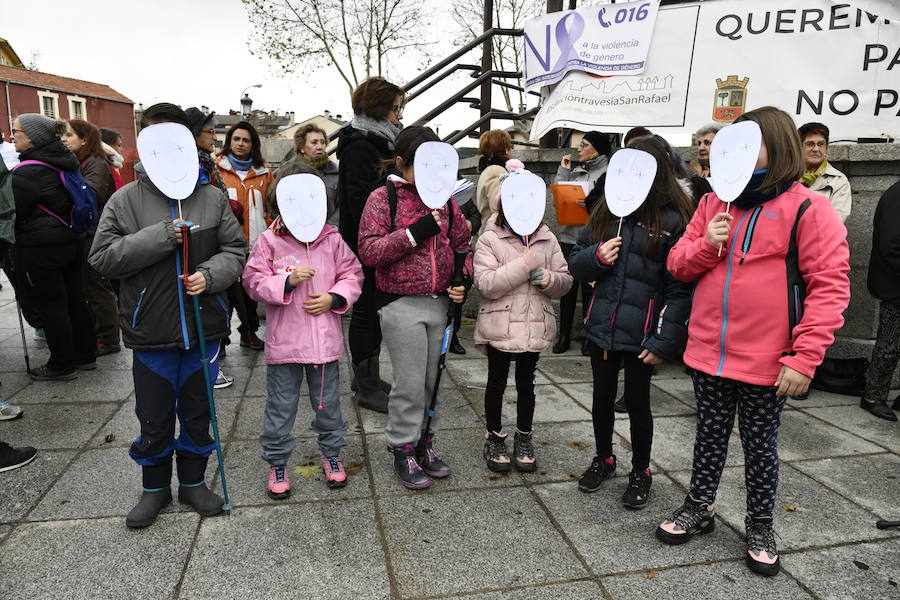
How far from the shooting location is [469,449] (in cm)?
342

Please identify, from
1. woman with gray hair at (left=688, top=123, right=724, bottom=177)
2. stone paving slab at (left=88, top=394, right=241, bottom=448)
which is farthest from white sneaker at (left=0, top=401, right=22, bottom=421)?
woman with gray hair at (left=688, top=123, right=724, bottom=177)

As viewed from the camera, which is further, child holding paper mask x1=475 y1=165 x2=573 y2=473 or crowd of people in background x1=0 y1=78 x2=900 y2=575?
child holding paper mask x1=475 y1=165 x2=573 y2=473

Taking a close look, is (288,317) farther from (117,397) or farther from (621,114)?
(621,114)

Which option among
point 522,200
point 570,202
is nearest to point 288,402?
point 522,200

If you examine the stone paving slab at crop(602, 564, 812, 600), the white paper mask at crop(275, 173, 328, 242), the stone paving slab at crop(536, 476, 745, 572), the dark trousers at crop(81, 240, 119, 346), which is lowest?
the stone paving slab at crop(536, 476, 745, 572)

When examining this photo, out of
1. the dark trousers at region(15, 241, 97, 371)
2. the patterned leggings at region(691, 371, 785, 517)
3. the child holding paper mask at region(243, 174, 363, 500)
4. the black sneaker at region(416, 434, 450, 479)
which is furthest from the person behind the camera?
the dark trousers at region(15, 241, 97, 371)

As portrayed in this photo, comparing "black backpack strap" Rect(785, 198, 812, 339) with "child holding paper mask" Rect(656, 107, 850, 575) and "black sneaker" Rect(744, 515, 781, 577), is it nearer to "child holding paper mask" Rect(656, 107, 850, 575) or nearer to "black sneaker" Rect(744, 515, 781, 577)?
"child holding paper mask" Rect(656, 107, 850, 575)

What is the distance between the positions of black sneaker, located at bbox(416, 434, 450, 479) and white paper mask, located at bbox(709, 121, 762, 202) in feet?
6.00

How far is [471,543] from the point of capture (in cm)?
245

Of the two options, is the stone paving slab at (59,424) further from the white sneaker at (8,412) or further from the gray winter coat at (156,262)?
the gray winter coat at (156,262)

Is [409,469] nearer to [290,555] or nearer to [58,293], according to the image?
[290,555]

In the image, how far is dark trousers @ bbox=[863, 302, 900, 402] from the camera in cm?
414

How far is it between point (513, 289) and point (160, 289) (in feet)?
5.29

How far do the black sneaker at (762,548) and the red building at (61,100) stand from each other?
3980 centimetres
